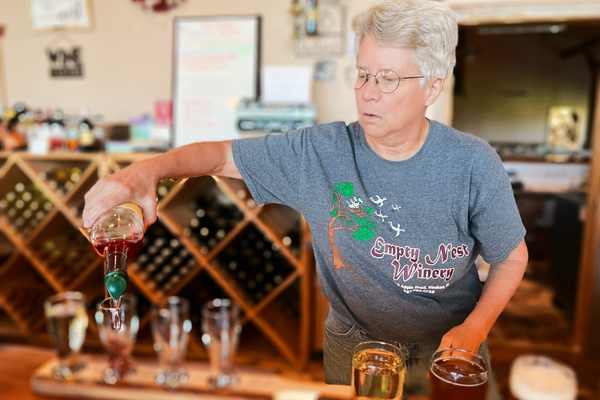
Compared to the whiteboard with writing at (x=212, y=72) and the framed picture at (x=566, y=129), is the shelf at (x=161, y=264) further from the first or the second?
the framed picture at (x=566, y=129)

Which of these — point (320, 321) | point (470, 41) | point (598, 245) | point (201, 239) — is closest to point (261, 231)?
point (201, 239)

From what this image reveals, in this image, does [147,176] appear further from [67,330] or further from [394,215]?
[67,330]

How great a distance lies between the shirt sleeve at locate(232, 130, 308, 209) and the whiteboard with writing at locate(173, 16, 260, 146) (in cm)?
181

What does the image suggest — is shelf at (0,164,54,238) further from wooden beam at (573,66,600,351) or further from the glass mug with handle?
wooden beam at (573,66,600,351)

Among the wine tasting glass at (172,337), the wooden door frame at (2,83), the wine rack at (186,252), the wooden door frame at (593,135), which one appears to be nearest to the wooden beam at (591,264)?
the wooden door frame at (593,135)

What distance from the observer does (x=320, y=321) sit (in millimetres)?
2867

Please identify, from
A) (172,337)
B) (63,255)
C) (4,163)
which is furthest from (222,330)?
(4,163)

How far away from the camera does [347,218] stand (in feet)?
3.67

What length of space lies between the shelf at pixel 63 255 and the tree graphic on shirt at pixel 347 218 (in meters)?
2.35

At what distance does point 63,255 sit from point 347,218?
2.60 m

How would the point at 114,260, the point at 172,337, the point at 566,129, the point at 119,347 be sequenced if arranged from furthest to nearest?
the point at 566,129
the point at 172,337
the point at 119,347
the point at 114,260

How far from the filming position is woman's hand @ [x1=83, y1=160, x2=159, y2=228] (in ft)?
2.39

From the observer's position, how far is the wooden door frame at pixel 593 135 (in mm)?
2707

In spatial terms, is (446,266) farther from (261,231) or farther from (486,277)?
(261,231)
